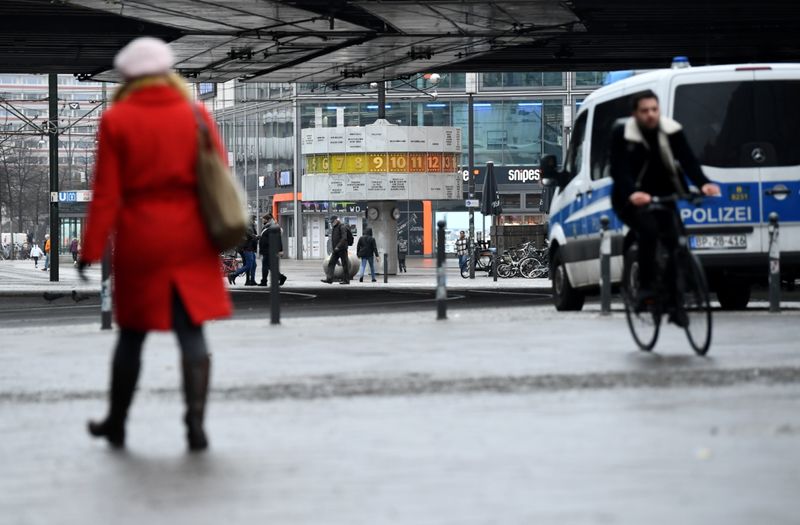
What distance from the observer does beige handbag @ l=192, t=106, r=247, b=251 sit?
6.93 meters

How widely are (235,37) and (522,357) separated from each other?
18.5 meters

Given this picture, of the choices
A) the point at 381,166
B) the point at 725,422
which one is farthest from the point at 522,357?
the point at 381,166

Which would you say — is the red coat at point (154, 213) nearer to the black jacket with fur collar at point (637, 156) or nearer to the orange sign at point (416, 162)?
the black jacket with fur collar at point (637, 156)

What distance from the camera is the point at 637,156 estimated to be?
11.0m

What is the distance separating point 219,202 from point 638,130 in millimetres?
4604

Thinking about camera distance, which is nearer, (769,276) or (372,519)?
(372,519)

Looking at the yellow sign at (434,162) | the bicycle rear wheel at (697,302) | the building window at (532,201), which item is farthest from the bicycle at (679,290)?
the building window at (532,201)

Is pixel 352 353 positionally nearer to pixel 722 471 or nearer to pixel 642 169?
pixel 642 169

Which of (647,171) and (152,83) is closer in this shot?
(152,83)

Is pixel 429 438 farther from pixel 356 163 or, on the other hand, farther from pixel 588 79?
pixel 588 79

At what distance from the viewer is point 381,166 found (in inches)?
2034

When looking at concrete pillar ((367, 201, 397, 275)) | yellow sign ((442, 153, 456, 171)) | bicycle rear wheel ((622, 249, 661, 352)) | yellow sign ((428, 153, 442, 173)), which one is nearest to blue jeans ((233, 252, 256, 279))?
concrete pillar ((367, 201, 397, 275))

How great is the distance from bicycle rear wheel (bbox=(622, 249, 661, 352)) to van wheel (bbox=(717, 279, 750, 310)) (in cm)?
742

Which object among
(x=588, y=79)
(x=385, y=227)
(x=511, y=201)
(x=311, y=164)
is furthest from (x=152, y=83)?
(x=511, y=201)
